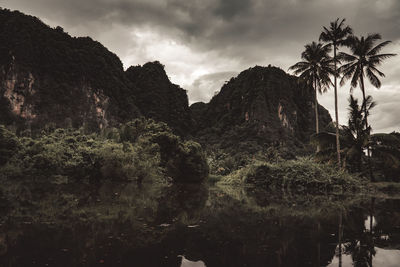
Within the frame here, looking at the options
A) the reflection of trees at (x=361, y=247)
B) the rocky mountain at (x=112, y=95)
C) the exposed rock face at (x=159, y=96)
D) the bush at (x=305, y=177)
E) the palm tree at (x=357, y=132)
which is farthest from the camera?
the exposed rock face at (x=159, y=96)

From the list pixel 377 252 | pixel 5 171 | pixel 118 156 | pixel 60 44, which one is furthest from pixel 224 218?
pixel 60 44

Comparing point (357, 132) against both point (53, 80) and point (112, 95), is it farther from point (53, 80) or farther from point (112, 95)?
point (112, 95)

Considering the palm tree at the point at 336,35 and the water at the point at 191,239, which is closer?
the water at the point at 191,239

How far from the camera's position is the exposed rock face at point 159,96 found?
377ft

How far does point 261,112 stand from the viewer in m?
114

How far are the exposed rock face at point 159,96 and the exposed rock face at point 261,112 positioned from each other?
1398cm

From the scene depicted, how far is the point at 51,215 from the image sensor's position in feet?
24.7

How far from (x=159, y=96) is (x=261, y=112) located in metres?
41.0

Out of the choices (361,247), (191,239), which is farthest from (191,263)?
(361,247)

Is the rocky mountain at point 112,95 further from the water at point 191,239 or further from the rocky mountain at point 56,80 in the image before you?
the water at point 191,239

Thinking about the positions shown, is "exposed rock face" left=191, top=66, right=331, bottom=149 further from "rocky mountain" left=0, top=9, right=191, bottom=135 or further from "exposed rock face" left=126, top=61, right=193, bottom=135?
"rocky mountain" left=0, top=9, right=191, bottom=135

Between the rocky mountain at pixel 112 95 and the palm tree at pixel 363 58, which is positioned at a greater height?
the rocky mountain at pixel 112 95

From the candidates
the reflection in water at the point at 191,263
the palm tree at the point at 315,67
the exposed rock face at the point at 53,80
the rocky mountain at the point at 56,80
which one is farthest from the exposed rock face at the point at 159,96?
the reflection in water at the point at 191,263

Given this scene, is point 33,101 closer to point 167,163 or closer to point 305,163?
point 167,163
